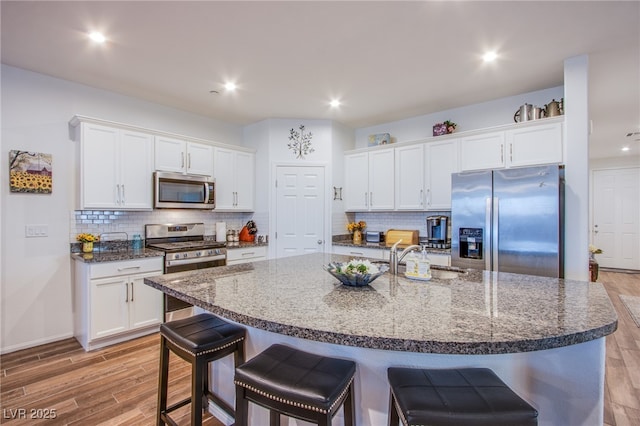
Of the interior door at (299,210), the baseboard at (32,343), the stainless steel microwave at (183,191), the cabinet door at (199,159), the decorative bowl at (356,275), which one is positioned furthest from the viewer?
the interior door at (299,210)

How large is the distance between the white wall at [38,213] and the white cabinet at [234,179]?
141 centimetres

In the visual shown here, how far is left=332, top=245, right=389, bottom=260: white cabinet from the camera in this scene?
12.8 ft

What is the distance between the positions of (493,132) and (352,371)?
324 cm

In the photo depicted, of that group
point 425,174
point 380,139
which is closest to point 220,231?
point 380,139

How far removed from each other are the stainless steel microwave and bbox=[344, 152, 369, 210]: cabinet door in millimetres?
1967

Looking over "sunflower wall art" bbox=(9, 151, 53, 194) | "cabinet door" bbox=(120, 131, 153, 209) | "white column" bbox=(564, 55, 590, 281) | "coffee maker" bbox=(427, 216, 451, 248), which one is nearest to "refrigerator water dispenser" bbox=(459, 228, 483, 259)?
"coffee maker" bbox=(427, 216, 451, 248)

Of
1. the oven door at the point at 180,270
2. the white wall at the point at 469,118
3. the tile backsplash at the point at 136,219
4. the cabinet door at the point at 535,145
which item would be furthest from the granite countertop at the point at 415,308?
the white wall at the point at 469,118

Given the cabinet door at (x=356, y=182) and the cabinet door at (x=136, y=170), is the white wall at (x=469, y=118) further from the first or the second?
the cabinet door at (x=136, y=170)

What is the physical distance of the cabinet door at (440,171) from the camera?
3.71 meters

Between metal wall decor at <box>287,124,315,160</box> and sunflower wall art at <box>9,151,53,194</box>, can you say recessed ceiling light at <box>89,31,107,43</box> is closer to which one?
sunflower wall art at <box>9,151,53,194</box>

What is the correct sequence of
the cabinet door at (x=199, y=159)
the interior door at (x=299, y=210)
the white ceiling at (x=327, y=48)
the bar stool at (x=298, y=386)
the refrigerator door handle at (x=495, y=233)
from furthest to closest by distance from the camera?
the interior door at (x=299, y=210)
the cabinet door at (x=199, y=159)
the refrigerator door handle at (x=495, y=233)
the white ceiling at (x=327, y=48)
the bar stool at (x=298, y=386)

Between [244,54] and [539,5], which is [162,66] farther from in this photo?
[539,5]

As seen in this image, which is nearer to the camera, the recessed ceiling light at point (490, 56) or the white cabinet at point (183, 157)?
the recessed ceiling light at point (490, 56)

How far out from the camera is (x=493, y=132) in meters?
3.38
